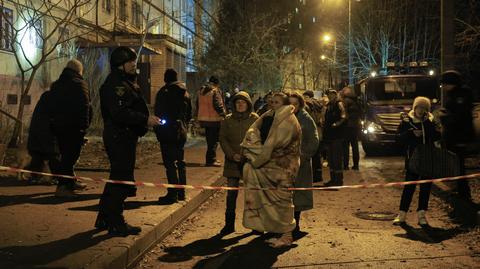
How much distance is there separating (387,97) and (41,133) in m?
11.5

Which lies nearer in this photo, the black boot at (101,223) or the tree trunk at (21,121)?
the black boot at (101,223)

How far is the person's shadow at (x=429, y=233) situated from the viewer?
691 centimetres

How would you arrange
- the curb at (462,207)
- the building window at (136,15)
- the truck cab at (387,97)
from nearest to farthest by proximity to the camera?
the curb at (462,207), the truck cab at (387,97), the building window at (136,15)

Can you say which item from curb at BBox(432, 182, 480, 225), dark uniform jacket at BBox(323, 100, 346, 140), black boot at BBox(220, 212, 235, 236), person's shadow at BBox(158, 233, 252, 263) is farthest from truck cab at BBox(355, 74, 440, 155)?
person's shadow at BBox(158, 233, 252, 263)

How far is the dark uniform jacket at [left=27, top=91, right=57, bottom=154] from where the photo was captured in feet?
28.3

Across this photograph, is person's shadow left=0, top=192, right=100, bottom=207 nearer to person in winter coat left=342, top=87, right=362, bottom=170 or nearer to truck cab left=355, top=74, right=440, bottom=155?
person in winter coat left=342, top=87, right=362, bottom=170

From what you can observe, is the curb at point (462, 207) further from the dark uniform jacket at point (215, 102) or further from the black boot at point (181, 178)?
the dark uniform jacket at point (215, 102)

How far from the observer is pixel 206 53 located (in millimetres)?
34188

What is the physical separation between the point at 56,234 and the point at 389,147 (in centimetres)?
1360

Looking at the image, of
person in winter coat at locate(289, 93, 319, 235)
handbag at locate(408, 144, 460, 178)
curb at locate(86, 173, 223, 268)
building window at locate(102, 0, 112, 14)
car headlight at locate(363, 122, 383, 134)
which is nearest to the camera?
curb at locate(86, 173, 223, 268)

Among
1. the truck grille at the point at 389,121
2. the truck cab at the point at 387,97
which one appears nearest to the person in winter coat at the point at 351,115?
the truck grille at the point at 389,121

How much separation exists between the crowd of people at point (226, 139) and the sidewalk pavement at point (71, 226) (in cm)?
26

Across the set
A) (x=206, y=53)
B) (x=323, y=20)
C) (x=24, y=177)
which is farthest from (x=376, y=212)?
(x=323, y=20)

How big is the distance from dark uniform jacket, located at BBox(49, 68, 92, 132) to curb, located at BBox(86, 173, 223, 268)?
1797 mm
